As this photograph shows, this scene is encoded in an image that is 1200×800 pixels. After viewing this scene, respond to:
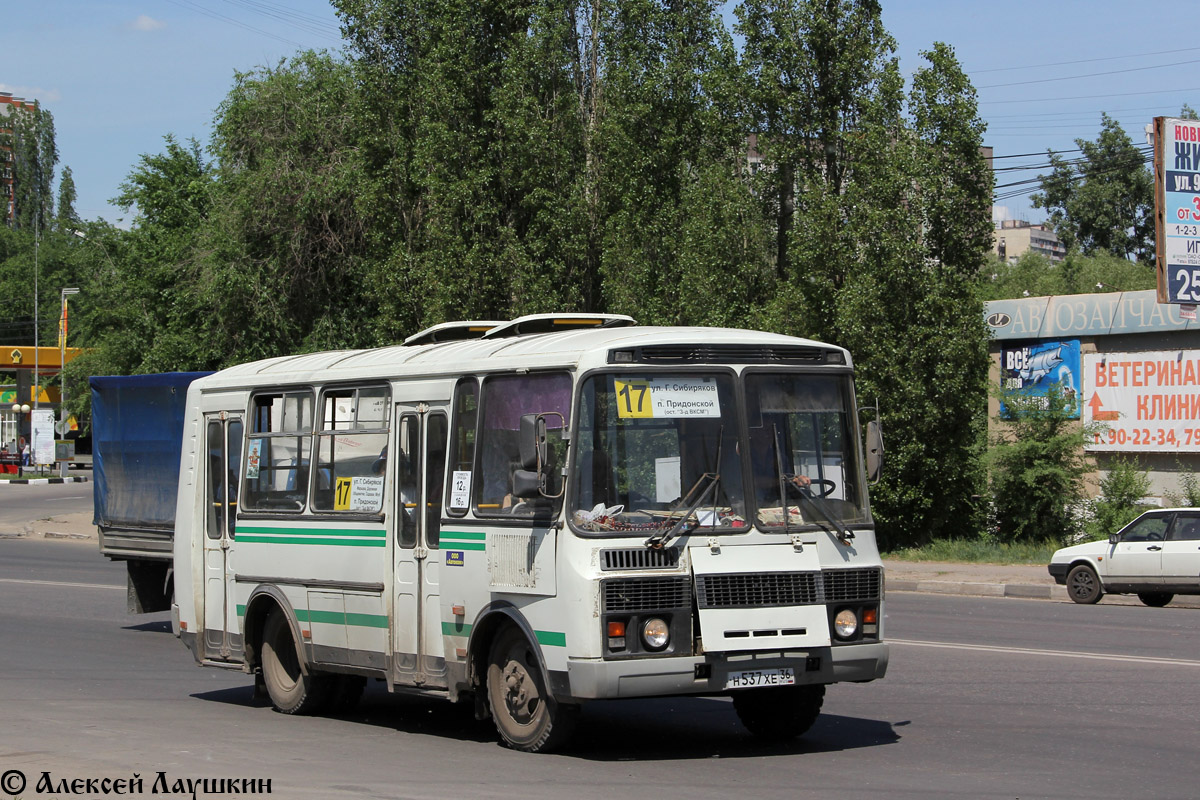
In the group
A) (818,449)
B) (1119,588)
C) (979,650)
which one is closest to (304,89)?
(1119,588)

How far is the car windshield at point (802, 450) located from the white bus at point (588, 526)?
1 centimetres

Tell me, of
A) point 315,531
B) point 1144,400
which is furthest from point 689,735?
point 1144,400

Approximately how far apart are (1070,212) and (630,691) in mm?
71104

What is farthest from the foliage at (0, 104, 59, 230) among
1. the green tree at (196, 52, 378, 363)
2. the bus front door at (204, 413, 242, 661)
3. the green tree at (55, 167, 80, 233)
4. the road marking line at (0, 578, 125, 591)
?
the bus front door at (204, 413, 242, 661)

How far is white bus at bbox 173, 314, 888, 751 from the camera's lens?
28.0 feet

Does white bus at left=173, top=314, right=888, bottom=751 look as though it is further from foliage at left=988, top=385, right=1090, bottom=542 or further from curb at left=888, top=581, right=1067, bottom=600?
foliage at left=988, top=385, right=1090, bottom=542

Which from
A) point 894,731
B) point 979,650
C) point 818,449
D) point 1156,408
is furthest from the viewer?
point 1156,408

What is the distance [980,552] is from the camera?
2786 cm

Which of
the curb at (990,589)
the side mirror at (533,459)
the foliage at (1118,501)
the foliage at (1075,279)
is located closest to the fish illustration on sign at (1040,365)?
the foliage at (1118,501)

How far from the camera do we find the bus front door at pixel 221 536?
12.0 meters

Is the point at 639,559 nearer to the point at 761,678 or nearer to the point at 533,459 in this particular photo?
the point at 533,459

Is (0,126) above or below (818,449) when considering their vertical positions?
above

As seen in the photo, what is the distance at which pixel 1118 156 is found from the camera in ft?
229

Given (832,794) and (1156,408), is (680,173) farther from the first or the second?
(832,794)
